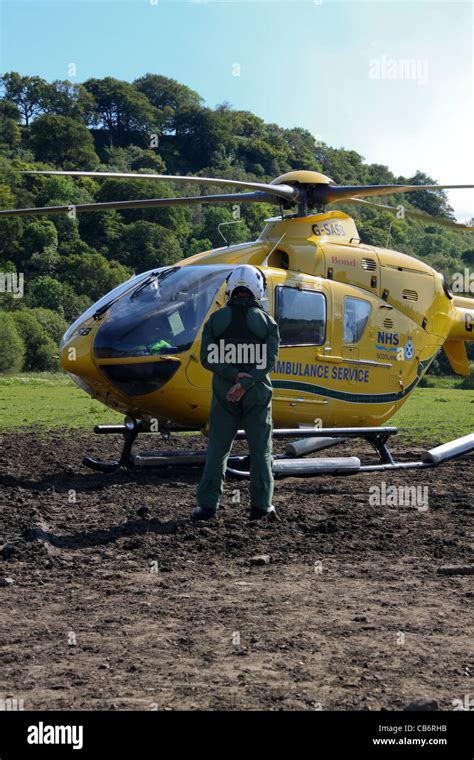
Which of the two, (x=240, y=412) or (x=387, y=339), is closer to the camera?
(x=240, y=412)

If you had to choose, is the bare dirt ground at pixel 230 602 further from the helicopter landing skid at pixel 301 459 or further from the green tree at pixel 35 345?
the green tree at pixel 35 345

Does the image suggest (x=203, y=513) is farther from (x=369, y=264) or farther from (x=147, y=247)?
(x=147, y=247)

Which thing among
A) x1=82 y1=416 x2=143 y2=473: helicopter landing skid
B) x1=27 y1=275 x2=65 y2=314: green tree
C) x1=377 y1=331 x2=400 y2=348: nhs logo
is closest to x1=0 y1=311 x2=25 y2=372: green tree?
x1=27 y1=275 x2=65 y2=314: green tree

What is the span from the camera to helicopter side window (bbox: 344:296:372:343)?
12.4 m

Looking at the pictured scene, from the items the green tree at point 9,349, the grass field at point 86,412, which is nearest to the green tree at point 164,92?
the green tree at point 9,349

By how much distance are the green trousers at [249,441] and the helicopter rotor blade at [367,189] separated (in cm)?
431

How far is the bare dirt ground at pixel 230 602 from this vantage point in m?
4.54

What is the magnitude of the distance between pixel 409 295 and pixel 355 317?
1163mm

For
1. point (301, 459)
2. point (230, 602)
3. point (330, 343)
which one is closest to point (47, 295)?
point (330, 343)

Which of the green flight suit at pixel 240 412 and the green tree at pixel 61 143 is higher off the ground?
the green tree at pixel 61 143

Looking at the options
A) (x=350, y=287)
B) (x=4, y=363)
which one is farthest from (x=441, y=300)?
(x=4, y=363)

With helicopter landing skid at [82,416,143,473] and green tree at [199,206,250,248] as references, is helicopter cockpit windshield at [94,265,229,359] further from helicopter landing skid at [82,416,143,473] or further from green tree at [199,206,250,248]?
green tree at [199,206,250,248]

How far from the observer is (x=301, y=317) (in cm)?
1187

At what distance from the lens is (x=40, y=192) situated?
67938mm
